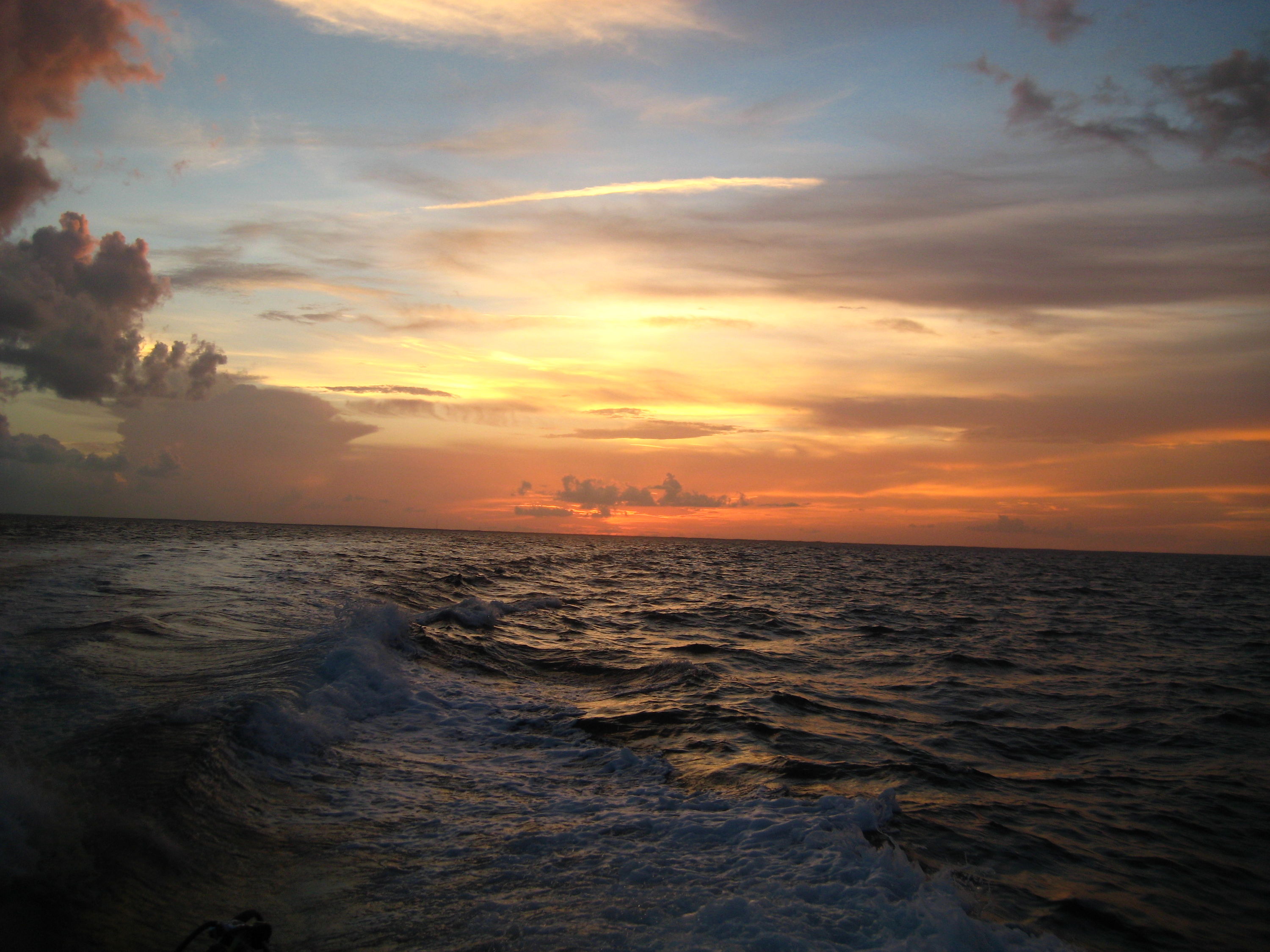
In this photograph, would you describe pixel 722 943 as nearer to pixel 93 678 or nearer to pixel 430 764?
pixel 430 764

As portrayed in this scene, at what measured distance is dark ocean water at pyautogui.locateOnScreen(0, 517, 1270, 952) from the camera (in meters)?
5.13

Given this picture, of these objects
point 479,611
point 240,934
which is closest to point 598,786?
point 240,934

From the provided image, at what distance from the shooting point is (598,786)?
822 centimetres

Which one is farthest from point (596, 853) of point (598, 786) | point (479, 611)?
point (479, 611)

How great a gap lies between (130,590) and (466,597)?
10.1m

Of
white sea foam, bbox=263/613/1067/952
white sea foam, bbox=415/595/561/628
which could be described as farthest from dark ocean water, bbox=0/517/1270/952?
white sea foam, bbox=415/595/561/628

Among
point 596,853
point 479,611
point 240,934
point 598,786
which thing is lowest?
point 479,611

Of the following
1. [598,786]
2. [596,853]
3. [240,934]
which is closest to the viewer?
[240,934]

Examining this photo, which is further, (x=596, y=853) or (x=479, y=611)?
(x=479, y=611)

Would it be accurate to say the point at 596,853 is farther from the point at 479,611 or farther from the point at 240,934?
the point at 479,611

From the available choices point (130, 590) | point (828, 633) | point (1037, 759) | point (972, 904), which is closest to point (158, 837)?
point (972, 904)

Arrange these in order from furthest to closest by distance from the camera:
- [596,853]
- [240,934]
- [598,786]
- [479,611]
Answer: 1. [479,611]
2. [598,786]
3. [596,853]
4. [240,934]

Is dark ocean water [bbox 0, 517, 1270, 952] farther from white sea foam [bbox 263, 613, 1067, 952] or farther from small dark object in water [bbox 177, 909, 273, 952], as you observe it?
small dark object in water [bbox 177, 909, 273, 952]

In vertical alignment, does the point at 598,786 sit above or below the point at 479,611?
above
